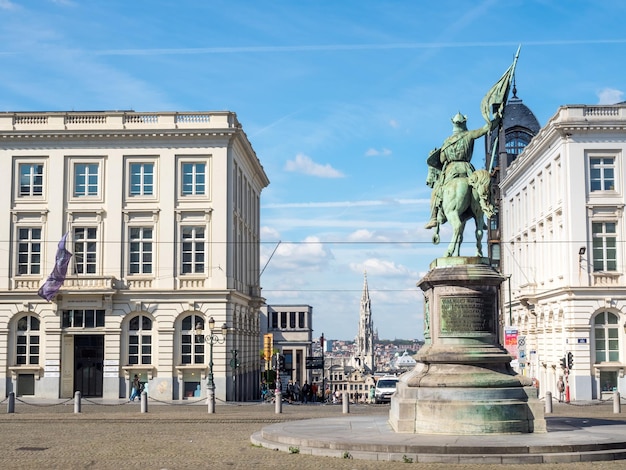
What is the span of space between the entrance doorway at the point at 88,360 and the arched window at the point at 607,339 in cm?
2830

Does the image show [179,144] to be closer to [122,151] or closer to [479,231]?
[122,151]

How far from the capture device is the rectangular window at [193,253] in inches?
2173

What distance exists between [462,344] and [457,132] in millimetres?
5630

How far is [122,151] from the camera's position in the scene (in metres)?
55.8

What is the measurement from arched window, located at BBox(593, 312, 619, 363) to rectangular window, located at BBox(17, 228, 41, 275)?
106 feet

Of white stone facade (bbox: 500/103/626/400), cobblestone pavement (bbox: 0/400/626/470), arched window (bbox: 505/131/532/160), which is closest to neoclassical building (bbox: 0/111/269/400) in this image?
cobblestone pavement (bbox: 0/400/626/470)

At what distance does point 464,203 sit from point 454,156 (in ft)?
4.38

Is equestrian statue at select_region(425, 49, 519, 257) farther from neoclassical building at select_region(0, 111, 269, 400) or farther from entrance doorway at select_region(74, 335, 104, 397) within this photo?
entrance doorway at select_region(74, 335, 104, 397)

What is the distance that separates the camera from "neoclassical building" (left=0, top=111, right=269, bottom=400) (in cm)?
5431

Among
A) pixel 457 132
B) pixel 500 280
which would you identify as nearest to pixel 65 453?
pixel 500 280

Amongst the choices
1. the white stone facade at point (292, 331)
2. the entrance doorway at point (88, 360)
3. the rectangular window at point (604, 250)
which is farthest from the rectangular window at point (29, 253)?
the white stone facade at point (292, 331)

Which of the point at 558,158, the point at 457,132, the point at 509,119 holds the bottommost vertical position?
the point at 457,132

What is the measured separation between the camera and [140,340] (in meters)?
54.8

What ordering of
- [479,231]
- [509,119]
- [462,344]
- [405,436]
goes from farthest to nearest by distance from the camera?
[509,119]
[479,231]
[462,344]
[405,436]
